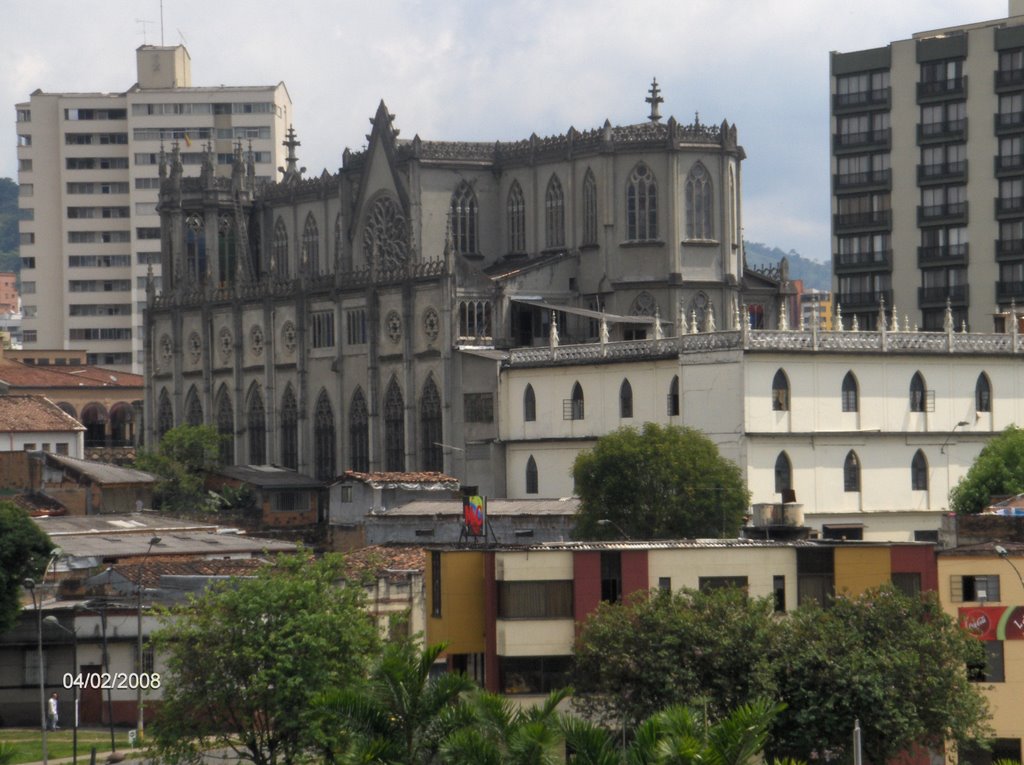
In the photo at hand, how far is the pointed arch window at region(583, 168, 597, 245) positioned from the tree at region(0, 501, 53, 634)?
43432mm

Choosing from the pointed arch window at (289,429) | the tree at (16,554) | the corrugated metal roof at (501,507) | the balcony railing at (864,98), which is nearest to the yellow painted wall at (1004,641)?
the tree at (16,554)

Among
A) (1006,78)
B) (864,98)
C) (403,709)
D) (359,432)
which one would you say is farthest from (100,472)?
(403,709)

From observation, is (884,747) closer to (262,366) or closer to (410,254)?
(410,254)

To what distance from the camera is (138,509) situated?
11931 centimetres

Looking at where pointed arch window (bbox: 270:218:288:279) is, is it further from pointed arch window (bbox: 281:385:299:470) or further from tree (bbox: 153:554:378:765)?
tree (bbox: 153:554:378:765)

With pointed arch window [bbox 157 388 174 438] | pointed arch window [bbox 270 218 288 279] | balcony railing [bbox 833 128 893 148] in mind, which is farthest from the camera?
balcony railing [bbox 833 128 893 148]

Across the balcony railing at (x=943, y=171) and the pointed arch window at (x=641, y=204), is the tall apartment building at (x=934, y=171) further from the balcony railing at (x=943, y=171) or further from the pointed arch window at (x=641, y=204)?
the pointed arch window at (x=641, y=204)

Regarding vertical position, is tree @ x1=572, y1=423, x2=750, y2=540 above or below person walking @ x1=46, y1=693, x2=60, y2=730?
above

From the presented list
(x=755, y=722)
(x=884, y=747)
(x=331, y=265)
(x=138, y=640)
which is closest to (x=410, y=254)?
(x=331, y=265)

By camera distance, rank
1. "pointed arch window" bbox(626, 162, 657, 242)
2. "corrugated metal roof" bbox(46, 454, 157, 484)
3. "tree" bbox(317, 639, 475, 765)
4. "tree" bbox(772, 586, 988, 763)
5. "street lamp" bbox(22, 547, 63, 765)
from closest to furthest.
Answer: "tree" bbox(317, 639, 475, 765) → "tree" bbox(772, 586, 988, 763) → "street lamp" bbox(22, 547, 63, 765) → "corrugated metal roof" bbox(46, 454, 157, 484) → "pointed arch window" bbox(626, 162, 657, 242)

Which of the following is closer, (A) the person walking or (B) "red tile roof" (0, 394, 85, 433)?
(A) the person walking

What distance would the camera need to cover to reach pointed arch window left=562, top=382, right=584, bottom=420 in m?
110

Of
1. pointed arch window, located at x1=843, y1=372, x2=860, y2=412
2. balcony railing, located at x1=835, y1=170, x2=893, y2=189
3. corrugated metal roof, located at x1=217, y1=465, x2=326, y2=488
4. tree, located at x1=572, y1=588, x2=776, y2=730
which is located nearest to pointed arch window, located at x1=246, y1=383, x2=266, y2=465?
corrugated metal roof, located at x1=217, y1=465, x2=326, y2=488
